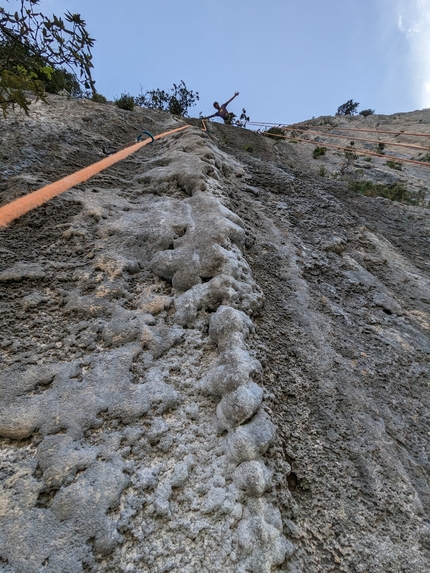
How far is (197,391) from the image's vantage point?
5.73 feet

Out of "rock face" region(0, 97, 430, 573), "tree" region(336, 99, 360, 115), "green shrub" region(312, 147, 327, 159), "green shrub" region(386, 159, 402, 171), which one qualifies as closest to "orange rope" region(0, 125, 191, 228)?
"rock face" region(0, 97, 430, 573)

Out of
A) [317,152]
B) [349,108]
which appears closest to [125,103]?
[317,152]

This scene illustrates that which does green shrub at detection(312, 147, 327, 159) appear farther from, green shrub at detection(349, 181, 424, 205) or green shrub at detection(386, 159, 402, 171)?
green shrub at detection(349, 181, 424, 205)

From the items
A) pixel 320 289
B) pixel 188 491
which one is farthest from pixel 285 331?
pixel 188 491

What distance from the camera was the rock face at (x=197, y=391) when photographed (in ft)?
4.12

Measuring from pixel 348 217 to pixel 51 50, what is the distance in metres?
3.90

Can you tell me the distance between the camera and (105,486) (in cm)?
131

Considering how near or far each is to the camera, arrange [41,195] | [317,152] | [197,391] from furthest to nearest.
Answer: [317,152] < [41,195] < [197,391]

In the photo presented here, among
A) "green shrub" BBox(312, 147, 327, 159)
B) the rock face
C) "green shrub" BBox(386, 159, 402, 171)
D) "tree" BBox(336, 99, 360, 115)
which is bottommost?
the rock face

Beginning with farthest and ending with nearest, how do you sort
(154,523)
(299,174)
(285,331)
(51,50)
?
(299,174) → (51,50) → (285,331) → (154,523)

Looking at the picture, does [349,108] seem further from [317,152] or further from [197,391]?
[197,391]

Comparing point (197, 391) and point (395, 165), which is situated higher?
point (395, 165)

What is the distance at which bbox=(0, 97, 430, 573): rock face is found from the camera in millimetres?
1257

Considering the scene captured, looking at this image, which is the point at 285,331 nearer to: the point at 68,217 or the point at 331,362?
the point at 331,362
